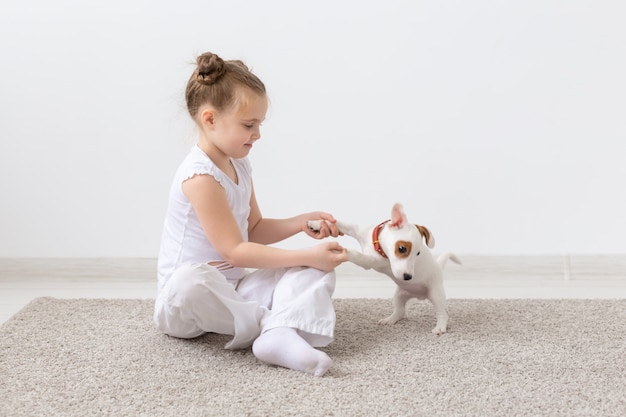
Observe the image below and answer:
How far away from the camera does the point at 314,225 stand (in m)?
1.48

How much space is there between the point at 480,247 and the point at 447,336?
0.56 metres

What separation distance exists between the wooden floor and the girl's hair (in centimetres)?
60

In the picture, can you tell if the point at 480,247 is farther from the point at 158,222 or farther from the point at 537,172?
the point at 158,222

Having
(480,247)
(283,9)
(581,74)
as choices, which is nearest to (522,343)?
(480,247)

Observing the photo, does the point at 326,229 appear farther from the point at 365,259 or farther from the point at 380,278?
the point at 380,278

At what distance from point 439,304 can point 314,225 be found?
0.26 meters

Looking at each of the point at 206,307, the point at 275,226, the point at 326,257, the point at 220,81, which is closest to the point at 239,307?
the point at 206,307

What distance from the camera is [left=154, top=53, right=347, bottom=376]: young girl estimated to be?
51.8 inches

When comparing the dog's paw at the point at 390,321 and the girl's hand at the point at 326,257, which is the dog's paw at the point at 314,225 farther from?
the dog's paw at the point at 390,321

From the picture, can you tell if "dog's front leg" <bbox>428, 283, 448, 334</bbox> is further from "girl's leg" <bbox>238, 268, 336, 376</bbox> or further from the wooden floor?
the wooden floor

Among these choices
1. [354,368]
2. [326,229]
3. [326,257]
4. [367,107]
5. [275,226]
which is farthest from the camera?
[367,107]

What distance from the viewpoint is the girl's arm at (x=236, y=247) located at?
4.43ft

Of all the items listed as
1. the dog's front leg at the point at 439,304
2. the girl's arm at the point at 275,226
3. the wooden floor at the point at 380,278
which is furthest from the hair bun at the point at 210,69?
the wooden floor at the point at 380,278

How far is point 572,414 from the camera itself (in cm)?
108
